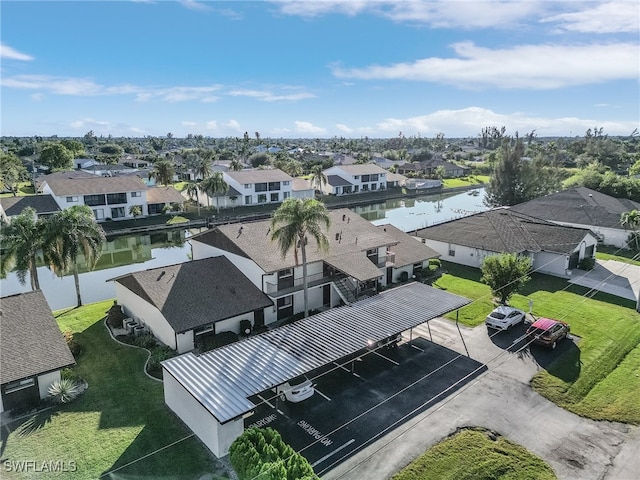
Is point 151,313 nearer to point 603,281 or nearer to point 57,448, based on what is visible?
point 57,448

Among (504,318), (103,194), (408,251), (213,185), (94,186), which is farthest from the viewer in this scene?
(213,185)

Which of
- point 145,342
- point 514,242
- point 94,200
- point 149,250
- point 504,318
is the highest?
point 94,200

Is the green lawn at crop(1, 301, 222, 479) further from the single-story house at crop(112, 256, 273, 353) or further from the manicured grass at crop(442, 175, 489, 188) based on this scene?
the manicured grass at crop(442, 175, 489, 188)

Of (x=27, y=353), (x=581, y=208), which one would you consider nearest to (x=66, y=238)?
(x=27, y=353)

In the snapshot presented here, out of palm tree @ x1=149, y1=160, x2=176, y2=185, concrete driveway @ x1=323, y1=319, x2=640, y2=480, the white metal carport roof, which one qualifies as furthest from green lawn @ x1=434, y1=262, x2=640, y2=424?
palm tree @ x1=149, y1=160, x2=176, y2=185

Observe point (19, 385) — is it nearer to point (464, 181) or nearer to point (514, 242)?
point (514, 242)

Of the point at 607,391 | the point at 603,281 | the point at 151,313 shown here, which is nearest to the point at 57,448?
the point at 151,313
